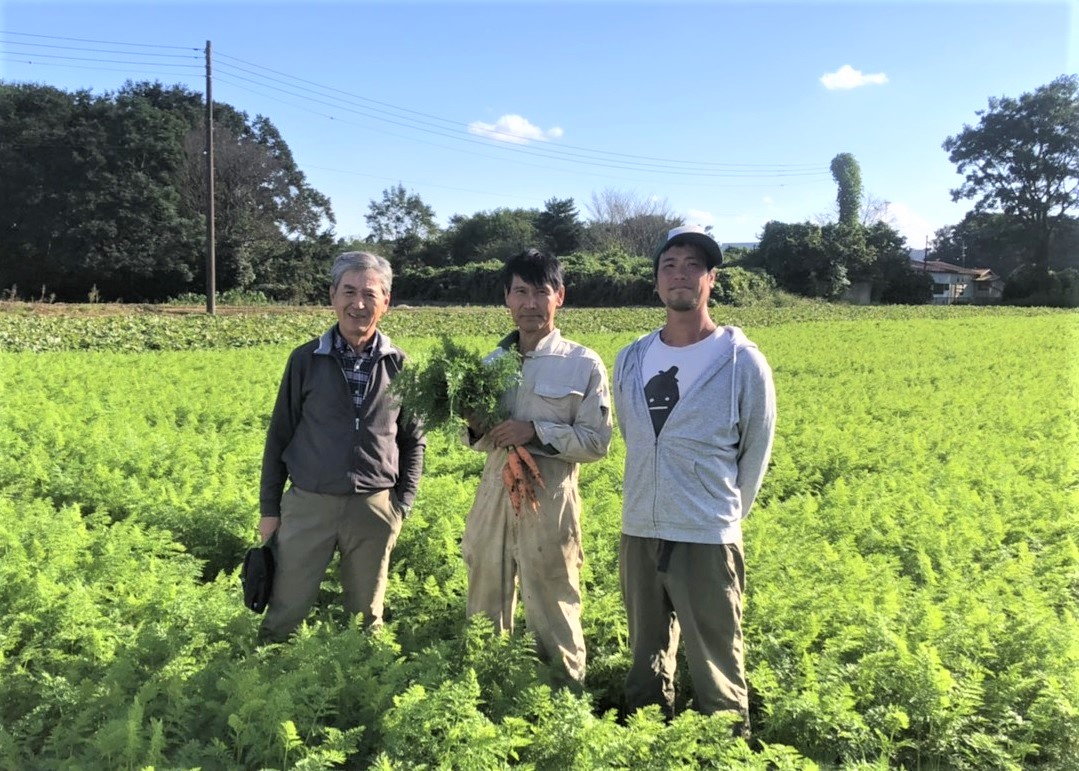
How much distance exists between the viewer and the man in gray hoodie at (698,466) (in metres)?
3.10

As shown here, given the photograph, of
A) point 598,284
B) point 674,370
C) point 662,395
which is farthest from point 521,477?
point 598,284

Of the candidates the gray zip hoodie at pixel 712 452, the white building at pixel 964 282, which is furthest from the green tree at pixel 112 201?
the white building at pixel 964 282

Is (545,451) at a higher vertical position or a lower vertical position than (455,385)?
lower

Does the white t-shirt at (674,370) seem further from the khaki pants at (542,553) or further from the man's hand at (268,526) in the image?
the man's hand at (268,526)

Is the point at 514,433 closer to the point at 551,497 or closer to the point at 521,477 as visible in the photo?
the point at 521,477

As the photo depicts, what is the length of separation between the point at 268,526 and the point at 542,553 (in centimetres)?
142

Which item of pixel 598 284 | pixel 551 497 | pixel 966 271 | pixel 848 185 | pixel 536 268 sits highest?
pixel 848 185

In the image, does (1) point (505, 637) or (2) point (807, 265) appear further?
(2) point (807, 265)

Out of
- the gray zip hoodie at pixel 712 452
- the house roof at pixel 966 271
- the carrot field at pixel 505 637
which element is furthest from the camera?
the house roof at pixel 966 271

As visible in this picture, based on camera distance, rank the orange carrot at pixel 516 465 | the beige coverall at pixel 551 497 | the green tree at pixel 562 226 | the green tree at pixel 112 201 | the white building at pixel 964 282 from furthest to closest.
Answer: the white building at pixel 964 282
the green tree at pixel 562 226
the green tree at pixel 112 201
the beige coverall at pixel 551 497
the orange carrot at pixel 516 465

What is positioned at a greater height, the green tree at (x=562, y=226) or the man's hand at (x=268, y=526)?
the green tree at (x=562, y=226)

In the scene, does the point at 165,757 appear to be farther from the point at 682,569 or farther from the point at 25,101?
the point at 25,101

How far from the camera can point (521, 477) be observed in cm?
328

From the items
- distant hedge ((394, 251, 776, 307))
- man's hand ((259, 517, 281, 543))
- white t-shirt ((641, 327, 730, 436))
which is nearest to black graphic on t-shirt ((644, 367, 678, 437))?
white t-shirt ((641, 327, 730, 436))
